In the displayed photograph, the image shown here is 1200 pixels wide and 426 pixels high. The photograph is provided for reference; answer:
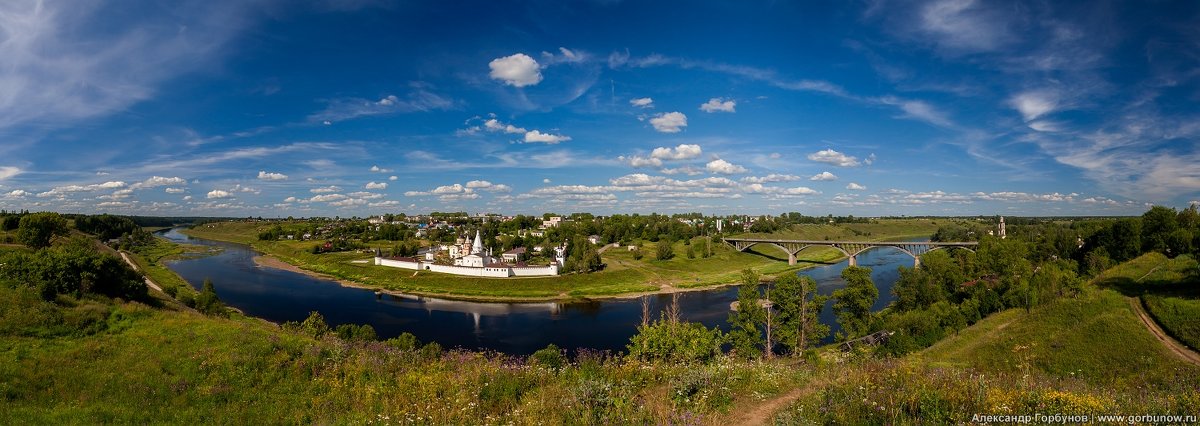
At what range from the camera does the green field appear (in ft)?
211

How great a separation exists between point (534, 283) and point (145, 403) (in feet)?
190

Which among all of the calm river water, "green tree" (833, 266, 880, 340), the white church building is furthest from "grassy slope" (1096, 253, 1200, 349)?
the white church building

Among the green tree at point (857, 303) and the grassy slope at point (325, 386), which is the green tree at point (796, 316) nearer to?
the green tree at point (857, 303)

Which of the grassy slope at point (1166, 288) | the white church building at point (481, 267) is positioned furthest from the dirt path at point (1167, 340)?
the white church building at point (481, 267)

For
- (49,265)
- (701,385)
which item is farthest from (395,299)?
(701,385)

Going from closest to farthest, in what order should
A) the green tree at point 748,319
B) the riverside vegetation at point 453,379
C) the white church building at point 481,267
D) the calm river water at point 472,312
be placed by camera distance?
the riverside vegetation at point 453,379 → the green tree at point 748,319 → the calm river water at point 472,312 → the white church building at point 481,267

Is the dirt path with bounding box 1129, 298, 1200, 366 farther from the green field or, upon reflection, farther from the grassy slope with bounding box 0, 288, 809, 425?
the green field

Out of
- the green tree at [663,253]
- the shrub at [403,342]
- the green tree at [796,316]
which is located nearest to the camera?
the shrub at [403,342]

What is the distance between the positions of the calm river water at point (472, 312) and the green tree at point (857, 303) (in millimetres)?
9592

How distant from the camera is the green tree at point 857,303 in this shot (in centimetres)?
3269

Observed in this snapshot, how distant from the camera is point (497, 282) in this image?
66.8 meters

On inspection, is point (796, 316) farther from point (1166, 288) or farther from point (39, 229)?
point (39, 229)

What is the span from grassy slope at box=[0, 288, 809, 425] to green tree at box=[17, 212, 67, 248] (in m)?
46.1

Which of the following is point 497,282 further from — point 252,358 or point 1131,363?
point 1131,363
